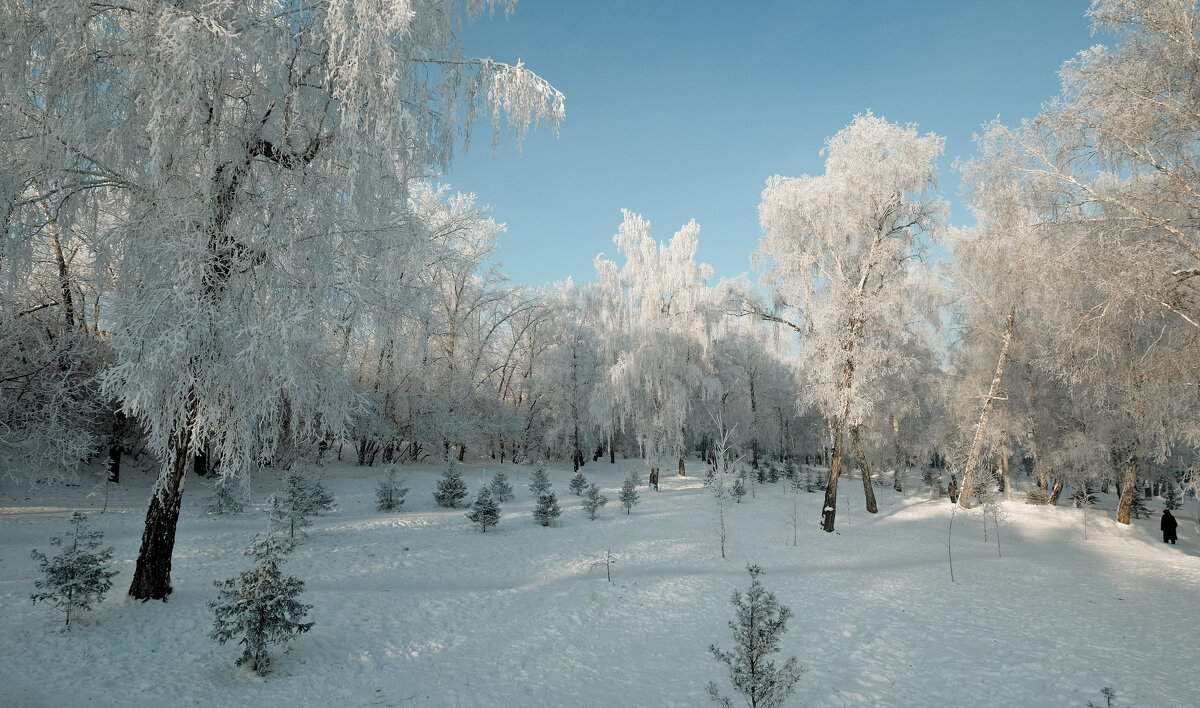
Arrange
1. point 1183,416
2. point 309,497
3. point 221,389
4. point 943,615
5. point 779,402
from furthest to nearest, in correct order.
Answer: point 779,402
point 309,497
point 1183,416
point 943,615
point 221,389

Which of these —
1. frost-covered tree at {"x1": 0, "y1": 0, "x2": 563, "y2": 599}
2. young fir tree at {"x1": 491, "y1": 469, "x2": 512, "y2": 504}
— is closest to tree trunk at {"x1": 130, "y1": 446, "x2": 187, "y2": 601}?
frost-covered tree at {"x1": 0, "y1": 0, "x2": 563, "y2": 599}

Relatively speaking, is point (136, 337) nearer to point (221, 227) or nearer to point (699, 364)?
point (221, 227)

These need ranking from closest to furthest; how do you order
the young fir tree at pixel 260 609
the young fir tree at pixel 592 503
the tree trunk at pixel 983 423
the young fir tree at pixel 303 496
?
1. the young fir tree at pixel 260 609
2. the young fir tree at pixel 303 496
3. the young fir tree at pixel 592 503
4. the tree trunk at pixel 983 423

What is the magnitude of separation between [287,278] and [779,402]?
5021 centimetres

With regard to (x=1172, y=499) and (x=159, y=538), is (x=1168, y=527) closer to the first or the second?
(x=1172, y=499)

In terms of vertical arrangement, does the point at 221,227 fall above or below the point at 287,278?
above

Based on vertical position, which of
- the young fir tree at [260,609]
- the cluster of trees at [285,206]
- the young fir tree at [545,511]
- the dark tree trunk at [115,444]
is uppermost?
the cluster of trees at [285,206]

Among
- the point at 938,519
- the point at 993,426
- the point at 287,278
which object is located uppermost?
the point at 287,278

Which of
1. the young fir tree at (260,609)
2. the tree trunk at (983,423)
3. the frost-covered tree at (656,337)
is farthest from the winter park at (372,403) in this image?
the frost-covered tree at (656,337)

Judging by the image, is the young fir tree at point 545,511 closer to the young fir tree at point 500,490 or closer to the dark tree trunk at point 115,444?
the young fir tree at point 500,490

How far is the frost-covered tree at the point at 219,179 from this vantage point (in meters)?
6.09

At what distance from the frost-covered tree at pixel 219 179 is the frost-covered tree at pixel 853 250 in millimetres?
12312

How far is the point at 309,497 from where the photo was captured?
45.1 ft

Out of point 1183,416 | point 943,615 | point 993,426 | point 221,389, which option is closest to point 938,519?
point 993,426
